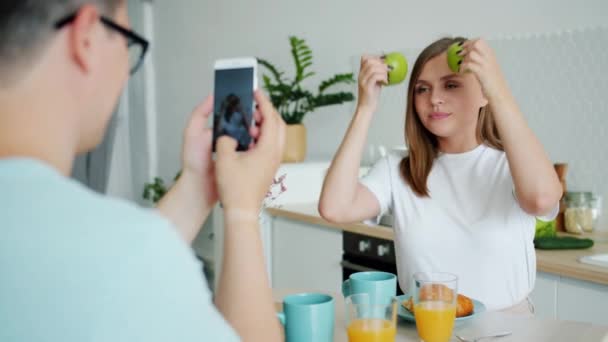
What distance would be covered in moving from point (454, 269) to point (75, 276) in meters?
1.24

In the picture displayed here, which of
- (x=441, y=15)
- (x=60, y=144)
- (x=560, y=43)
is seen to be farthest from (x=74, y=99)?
(x=441, y=15)

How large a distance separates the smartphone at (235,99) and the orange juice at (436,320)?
0.47 metres

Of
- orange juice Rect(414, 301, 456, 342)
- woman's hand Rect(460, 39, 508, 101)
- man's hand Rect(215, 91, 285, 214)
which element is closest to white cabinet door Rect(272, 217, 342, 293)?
woman's hand Rect(460, 39, 508, 101)

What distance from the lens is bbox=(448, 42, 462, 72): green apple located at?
162cm

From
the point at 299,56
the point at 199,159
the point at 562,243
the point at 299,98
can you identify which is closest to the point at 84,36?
the point at 199,159

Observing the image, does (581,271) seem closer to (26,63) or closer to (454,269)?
(454,269)

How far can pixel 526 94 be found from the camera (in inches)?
105

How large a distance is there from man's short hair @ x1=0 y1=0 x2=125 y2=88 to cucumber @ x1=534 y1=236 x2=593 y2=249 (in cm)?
181

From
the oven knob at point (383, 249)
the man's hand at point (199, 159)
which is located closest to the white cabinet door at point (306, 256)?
the oven knob at point (383, 249)

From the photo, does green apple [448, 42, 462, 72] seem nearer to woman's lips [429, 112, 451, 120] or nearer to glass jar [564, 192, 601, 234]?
woman's lips [429, 112, 451, 120]

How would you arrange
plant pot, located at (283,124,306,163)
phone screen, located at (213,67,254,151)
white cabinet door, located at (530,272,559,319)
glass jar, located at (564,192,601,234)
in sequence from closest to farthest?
phone screen, located at (213,67,254,151), white cabinet door, located at (530,272,559,319), glass jar, located at (564,192,601,234), plant pot, located at (283,124,306,163)

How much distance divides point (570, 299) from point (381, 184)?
66 centimetres

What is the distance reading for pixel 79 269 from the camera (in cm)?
57

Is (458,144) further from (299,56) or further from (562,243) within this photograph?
(299,56)
